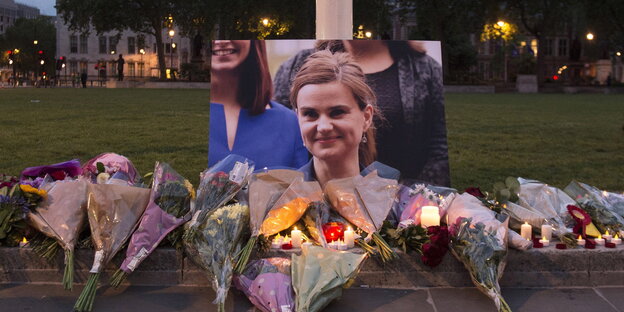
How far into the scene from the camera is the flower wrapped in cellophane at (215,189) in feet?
16.9

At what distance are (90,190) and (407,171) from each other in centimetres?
270

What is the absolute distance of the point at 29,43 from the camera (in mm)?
118938

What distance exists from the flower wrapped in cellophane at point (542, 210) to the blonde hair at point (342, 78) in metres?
1.28

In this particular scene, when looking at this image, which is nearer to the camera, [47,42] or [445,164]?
[445,164]

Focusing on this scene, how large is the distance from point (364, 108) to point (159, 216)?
2.22 m

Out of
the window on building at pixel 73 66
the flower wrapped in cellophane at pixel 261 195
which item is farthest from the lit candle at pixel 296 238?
the window on building at pixel 73 66

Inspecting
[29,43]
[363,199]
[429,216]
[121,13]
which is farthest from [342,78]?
[29,43]

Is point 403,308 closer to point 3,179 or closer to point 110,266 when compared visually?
point 110,266

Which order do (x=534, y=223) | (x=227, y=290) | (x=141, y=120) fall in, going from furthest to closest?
(x=141, y=120)
(x=534, y=223)
(x=227, y=290)

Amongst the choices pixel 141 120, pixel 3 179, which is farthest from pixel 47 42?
pixel 3 179

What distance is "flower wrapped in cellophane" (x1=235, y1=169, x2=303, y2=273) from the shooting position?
505 cm

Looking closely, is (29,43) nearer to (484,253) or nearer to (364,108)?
(364,108)

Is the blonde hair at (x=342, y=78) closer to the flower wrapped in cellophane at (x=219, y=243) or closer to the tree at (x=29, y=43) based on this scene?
the flower wrapped in cellophane at (x=219, y=243)

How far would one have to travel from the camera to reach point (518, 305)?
192 inches
